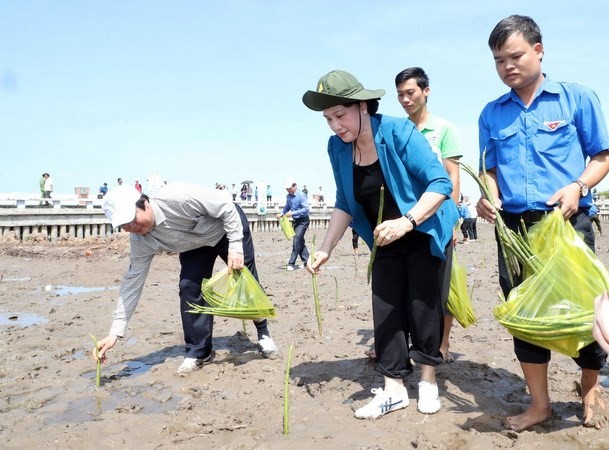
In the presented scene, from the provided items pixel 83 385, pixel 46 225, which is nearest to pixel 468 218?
pixel 46 225

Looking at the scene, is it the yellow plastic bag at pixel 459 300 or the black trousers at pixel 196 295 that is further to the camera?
the black trousers at pixel 196 295

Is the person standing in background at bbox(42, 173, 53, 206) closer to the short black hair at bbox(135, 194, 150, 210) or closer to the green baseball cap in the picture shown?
the short black hair at bbox(135, 194, 150, 210)

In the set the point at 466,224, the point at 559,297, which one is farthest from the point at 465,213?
the point at 559,297

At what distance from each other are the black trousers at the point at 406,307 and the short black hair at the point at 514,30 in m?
1.06

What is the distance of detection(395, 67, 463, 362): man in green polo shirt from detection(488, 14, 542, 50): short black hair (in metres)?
1.11

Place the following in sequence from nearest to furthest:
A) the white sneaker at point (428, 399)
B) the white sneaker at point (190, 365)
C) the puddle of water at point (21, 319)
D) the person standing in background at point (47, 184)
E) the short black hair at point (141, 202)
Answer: the white sneaker at point (428, 399)
the short black hair at point (141, 202)
the white sneaker at point (190, 365)
the puddle of water at point (21, 319)
the person standing in background at point (47, 184)

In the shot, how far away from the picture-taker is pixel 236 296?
391cm

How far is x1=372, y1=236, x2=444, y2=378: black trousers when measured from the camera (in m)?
3.02

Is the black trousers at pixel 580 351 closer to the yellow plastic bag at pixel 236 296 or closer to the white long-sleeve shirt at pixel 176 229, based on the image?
the yellow plastic bag at pixel 236 296

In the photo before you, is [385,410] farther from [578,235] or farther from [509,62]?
[509,62]

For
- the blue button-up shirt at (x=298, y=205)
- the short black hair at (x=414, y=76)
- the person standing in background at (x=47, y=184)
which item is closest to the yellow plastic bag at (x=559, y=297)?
the short black hair at (x=414, y=76)

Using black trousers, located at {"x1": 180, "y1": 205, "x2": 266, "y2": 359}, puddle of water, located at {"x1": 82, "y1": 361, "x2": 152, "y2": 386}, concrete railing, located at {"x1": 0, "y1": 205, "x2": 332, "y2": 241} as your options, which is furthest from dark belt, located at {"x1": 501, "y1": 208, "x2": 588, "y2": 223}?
concrete railing, located at {"x1": 0, "y1": 205, "x2": 332, "y2": 241}

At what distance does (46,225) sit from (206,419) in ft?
52.6

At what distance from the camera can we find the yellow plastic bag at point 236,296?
3844 millimetres
